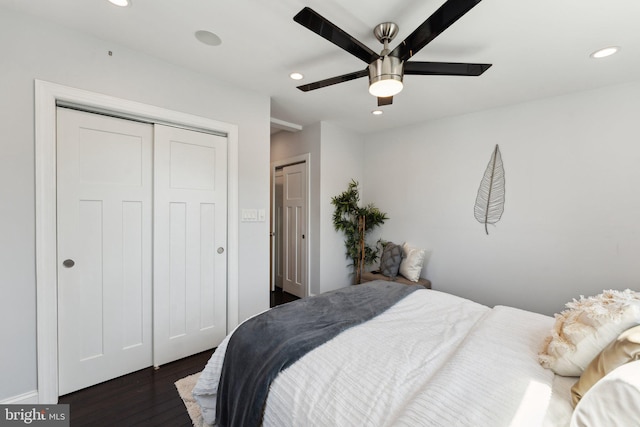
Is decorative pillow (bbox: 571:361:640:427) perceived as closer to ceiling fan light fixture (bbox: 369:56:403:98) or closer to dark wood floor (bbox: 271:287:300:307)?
ceiling fan light fixture (bbox: 369:56:403:98)

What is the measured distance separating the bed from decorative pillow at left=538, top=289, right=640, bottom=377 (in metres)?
0.06

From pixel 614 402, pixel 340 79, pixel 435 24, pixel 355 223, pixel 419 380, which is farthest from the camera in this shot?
pixel 355 223

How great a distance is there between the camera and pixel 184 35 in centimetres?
186

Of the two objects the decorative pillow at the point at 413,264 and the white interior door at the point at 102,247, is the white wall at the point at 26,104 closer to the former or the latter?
the white interior door at the point at 102,247

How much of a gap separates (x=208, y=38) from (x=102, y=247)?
1735mm

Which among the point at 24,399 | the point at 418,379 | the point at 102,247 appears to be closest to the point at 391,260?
the point at 418,379

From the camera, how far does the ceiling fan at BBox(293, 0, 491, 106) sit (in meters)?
1.28

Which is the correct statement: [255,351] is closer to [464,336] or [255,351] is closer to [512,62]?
[464,336]

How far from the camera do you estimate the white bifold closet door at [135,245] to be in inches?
74.4

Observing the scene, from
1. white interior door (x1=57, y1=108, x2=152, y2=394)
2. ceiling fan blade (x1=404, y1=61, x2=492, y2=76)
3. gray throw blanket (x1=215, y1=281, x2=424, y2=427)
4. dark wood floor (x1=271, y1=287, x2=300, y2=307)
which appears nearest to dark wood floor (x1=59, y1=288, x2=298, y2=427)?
white interior door (x1=57, y1=108, x2=152, y2=394)

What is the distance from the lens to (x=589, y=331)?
1.06m

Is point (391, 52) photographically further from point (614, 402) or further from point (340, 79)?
point (614, 402)

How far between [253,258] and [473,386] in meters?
2.15

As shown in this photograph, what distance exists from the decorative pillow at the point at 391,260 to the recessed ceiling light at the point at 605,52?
2517 mm
